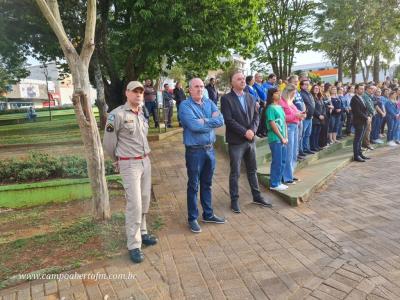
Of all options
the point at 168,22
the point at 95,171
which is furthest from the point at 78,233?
the point at 168,22

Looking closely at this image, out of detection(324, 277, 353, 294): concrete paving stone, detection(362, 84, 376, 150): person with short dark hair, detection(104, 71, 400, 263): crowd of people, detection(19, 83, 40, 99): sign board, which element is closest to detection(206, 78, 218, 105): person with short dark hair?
detection(104, 71, 400, 263): crowd of people

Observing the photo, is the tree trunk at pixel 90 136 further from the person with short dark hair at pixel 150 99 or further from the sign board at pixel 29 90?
the sign board at pixel 29 90

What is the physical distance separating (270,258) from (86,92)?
3161 millimetres

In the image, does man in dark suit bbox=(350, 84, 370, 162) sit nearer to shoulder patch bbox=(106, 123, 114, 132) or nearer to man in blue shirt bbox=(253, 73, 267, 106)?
man in blue shirt bbox=(253, 73, 267, 106)

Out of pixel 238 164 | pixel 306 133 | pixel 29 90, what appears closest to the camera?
pixel 238 164

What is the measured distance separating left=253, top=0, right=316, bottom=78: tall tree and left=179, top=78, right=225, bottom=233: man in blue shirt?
18.0m

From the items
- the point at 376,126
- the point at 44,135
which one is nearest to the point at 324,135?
the point at 376,126

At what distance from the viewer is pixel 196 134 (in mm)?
4922

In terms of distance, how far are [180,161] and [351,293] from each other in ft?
21.3

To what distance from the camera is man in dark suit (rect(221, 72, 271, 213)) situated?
548 cm

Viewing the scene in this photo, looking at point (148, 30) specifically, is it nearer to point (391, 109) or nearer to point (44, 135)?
point (391, 109)

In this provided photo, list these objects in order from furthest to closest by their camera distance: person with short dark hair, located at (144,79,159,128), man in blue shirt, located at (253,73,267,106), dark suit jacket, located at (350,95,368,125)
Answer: person with short dark hair, located at (144,79,159,128) < man in blue shirt, located at (253,73,267,106) < dark suit jacket, located at (350,95,368,125)

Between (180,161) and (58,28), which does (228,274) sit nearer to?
(58,28)

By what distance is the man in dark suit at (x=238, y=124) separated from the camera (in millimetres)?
5479
